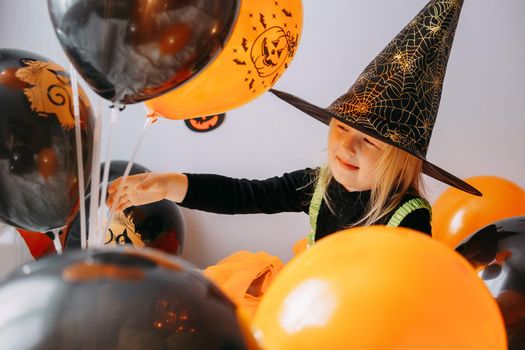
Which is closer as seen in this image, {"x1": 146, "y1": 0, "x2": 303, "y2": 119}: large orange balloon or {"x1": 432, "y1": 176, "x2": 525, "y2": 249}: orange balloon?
{"x1": 146, "y1": 0, "x2": 303, "y2": 119}: large orange balloon

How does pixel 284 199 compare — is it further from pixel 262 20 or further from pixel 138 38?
pixel 138 38

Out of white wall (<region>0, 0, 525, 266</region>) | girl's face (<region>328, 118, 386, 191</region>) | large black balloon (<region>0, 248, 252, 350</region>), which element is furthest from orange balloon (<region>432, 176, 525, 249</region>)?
large black balloon (<region>0, 248, 252, 350</region>)

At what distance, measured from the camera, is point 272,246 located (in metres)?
2.12

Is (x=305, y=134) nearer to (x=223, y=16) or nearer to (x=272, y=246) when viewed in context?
(x=272, y=246)

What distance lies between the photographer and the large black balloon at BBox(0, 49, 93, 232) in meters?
0.71

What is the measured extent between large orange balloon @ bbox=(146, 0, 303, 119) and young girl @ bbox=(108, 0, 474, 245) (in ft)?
0.63

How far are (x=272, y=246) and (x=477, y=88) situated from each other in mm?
907

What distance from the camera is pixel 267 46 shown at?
2.91 feet

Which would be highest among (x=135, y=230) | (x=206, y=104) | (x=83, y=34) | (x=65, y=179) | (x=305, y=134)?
(x=83, y=34)

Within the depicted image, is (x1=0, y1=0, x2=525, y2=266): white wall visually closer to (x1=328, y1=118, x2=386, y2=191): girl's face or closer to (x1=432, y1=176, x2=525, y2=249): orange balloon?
(x1=432, y1=176, x2=525, y2=249): orange balloon

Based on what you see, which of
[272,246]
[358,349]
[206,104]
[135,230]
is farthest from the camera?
[272,246]

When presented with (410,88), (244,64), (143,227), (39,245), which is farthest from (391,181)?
(39,245)

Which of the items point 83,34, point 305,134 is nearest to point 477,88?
point 305,134

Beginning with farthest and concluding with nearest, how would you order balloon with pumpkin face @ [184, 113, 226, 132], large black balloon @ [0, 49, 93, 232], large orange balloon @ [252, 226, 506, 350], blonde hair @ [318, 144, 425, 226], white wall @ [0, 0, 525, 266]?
balloon with pumpkin face @ [184, 113, 226, 132], white wall @ [0, 0, 525, 266], blonde hair @ [318, 144, 425, 226], large black balloon @ [0, 49, 93, 232], large orange balloon @ [252, 226, 506, 350]
